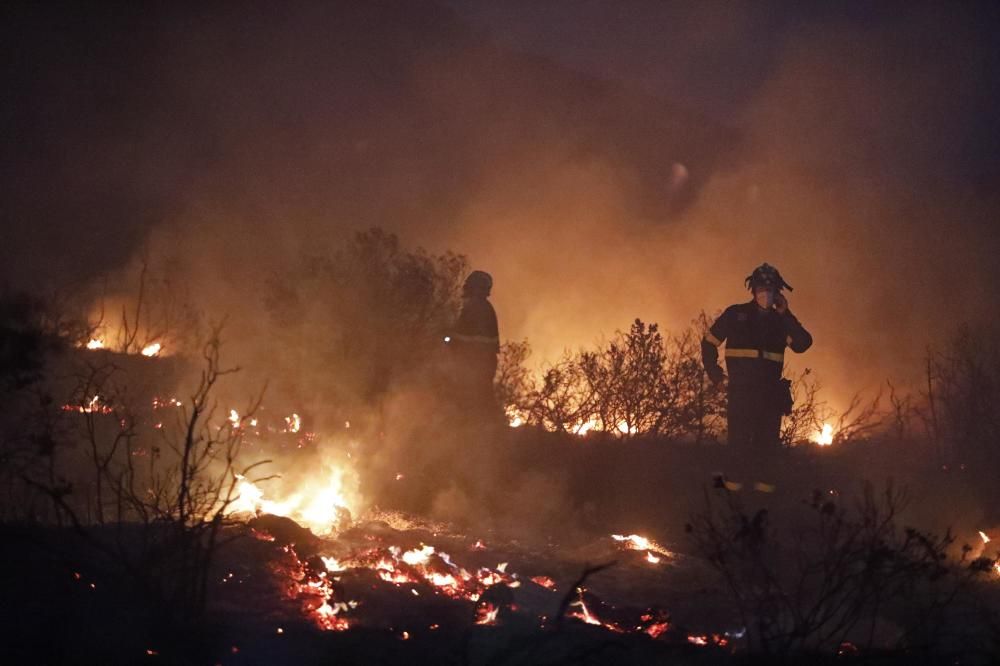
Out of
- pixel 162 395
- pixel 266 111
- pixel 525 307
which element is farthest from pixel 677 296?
pixel 266 111

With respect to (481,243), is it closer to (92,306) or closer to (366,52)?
(92,306)

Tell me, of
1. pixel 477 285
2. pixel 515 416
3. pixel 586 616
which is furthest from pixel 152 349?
pixel 586 616

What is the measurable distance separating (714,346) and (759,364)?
1.67 feet

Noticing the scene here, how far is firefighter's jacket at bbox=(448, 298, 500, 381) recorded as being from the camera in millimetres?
9359

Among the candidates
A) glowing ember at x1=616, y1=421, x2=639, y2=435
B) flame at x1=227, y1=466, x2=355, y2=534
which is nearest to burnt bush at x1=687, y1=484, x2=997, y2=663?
flame at x1=227, y1=466, x2=355, y2=534

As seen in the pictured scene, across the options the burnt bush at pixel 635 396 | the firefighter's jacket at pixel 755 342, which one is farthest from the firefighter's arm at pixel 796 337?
the burnt bush at pixel 635 396

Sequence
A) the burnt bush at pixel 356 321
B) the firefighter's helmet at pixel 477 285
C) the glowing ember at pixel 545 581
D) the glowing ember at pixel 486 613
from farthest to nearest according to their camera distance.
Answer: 1. the burnt bush at pixel 356 321
2. the firefighter's helmet at pixel 477 285
3. the glowing ember at pixel 545 581
4. the glowing ember at pixel 486 613

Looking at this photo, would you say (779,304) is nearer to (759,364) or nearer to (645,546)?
(759,364)

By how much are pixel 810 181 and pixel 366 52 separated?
17.4 m

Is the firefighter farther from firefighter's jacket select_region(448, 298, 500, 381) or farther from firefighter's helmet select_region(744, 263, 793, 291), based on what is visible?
firefighter's helmet select_region(744, 263, 793, 291)

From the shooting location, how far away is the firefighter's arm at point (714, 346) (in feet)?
→ 25.2

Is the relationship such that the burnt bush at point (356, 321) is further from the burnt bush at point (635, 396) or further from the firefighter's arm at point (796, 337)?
the firefighter's arm at point (796, 337)

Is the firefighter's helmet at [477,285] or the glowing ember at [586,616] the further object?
the firefighter's helmet at [477,285]

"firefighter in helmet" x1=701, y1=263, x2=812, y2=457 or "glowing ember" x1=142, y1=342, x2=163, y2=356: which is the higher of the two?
"glowing ember" x1=142, y1=342, x2=163, y2=356
